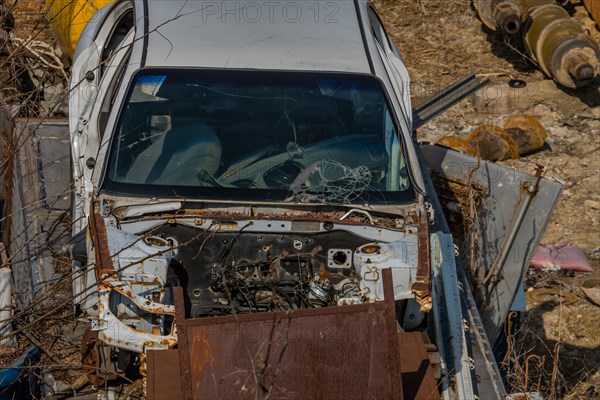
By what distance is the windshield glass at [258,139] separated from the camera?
5223 millimetres

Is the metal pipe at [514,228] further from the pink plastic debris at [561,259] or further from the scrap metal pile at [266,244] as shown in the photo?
the pink plastic debris at [561,259]

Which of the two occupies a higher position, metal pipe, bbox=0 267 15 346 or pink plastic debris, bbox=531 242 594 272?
metal pipe, bbox=0 267 15 346

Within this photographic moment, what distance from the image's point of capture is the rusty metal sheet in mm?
3693

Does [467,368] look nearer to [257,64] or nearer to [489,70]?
[257,64]

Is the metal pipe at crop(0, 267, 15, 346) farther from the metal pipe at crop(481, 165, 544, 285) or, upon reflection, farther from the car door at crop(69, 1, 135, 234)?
the metal pipe at crop(481, 165, 544, 285)

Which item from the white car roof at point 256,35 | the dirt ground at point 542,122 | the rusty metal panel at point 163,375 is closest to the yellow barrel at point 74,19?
the white car roof at point 256,35

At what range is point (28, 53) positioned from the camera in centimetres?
940

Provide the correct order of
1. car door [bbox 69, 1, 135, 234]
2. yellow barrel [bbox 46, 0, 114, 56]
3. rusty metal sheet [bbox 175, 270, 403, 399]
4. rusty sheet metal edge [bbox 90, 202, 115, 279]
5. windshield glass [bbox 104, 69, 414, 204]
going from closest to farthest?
rusty metal sheet [bbox 175, 270, 403, 399] → rusty sheet metal edge [bbox 90, 202, 115, 279] → windshield glass [bbox 104, 69, 414, 204] → car door [bbox 69, 1, 135, 234] → yellow barrel [bbox 46, 0, 114, 56]

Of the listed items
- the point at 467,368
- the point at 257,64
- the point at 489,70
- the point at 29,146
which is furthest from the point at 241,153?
the point at 489,70

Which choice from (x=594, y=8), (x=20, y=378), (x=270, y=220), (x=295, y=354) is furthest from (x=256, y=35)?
(x=594, y=8)

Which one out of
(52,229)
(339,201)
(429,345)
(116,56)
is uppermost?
(116,56)

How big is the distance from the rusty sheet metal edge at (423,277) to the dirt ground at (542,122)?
112cm

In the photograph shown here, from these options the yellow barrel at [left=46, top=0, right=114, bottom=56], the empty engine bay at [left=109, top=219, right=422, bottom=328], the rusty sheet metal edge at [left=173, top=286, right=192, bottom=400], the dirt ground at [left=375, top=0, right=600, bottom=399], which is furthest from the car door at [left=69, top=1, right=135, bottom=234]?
the dirt ground at [left=375, top=0, right=600, bottom=399]

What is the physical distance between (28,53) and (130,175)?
4.72 metres
